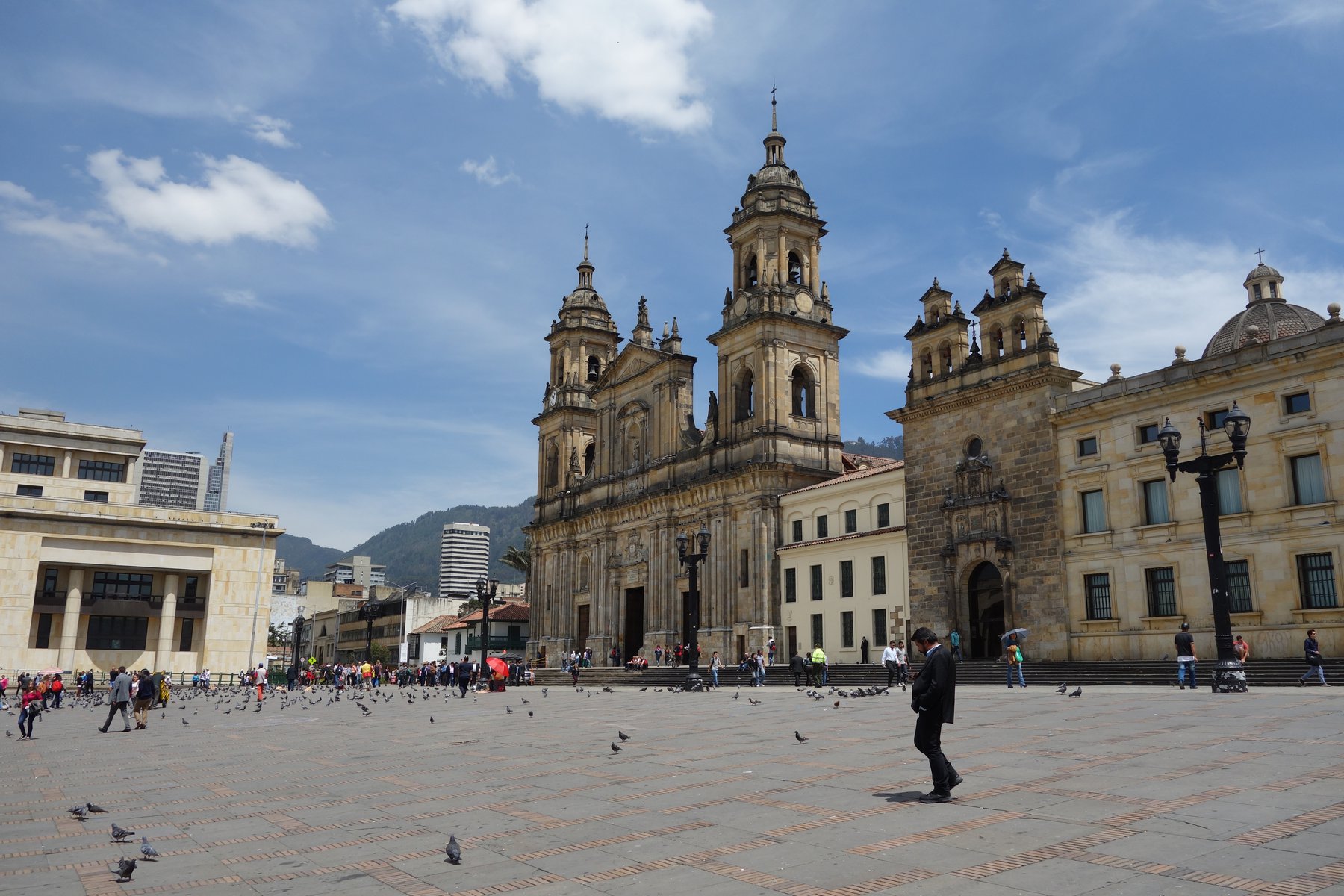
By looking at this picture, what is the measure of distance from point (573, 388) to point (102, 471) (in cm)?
3213

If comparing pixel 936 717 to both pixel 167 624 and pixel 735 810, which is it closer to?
pixel 735 810

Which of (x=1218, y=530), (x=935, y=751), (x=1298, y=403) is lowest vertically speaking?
(x=935, y=751)

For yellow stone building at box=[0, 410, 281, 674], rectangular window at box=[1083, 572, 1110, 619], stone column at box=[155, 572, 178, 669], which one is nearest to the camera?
rectangular window at box=[1083, 572, 1110, 619]

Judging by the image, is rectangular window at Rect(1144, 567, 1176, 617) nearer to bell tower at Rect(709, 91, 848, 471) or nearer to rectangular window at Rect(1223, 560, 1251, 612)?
rectangular window at Rect(1223, 560, 1251, 612)

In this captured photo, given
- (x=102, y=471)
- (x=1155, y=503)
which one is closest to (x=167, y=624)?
(x=102, y=471)

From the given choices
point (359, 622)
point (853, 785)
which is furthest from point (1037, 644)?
point (359, 622)

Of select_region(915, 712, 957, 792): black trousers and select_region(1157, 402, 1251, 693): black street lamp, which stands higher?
select_region(1157, 402, 1251, 693): black street lamp

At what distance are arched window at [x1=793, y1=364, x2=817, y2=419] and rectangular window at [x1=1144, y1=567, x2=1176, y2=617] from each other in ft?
74.0

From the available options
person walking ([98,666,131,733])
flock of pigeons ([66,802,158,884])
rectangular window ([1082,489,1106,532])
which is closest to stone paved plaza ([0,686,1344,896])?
flock of pigeons ([66,802,158,884])

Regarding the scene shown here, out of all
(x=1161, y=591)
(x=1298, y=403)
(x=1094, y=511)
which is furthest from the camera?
(x=1094, y=511)

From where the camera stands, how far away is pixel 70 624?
58.9 m

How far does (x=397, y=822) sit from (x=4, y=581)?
5881 centimetres

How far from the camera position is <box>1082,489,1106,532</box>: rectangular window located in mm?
34688

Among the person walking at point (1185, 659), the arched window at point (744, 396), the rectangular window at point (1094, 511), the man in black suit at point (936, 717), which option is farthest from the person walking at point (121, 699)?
the arched window at point (744, 396)
